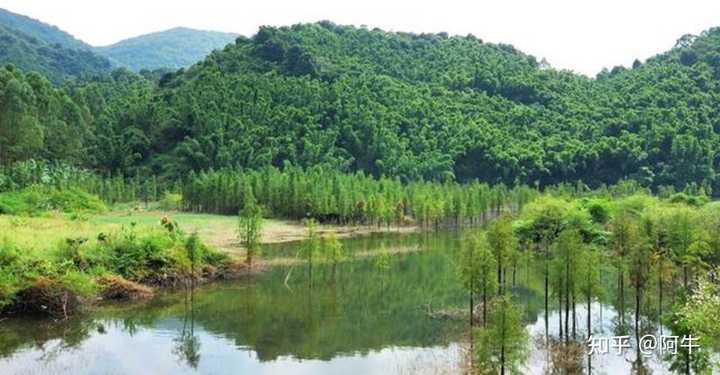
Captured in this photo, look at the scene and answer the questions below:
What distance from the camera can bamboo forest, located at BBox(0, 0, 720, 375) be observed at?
37.1 metres

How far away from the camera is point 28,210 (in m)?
80.3

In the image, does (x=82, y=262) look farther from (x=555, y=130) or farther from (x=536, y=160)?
(x=555, y=130)

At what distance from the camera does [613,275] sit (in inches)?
2297

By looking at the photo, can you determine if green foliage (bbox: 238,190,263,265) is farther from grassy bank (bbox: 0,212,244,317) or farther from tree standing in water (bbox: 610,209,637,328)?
tree standing in water (bbox: 610,209,637,328)

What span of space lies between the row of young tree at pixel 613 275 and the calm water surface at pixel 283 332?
6.46ft

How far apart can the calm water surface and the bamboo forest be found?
21 centimetres

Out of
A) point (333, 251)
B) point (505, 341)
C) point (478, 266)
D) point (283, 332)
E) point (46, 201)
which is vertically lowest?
point (283, 332)

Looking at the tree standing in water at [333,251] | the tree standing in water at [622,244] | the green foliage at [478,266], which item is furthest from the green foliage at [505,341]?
the tree standing in water at [333,251]

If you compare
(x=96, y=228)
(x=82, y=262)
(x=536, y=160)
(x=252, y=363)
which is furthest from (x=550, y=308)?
(x=536, y=160)

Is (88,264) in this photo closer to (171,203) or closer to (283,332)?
(283,332)

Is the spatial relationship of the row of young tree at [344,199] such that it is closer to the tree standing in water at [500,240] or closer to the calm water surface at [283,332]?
the calm water surface at [283,332]

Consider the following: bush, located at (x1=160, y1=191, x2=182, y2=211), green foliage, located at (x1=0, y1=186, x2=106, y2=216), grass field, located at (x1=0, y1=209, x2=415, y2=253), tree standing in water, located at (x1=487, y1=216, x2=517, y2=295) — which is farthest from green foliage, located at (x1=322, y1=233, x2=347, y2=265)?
bush, located at (x1=160, y1=191, x2=182, y2=211)

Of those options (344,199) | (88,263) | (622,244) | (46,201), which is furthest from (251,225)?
(344,199)

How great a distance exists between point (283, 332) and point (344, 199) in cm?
6171
